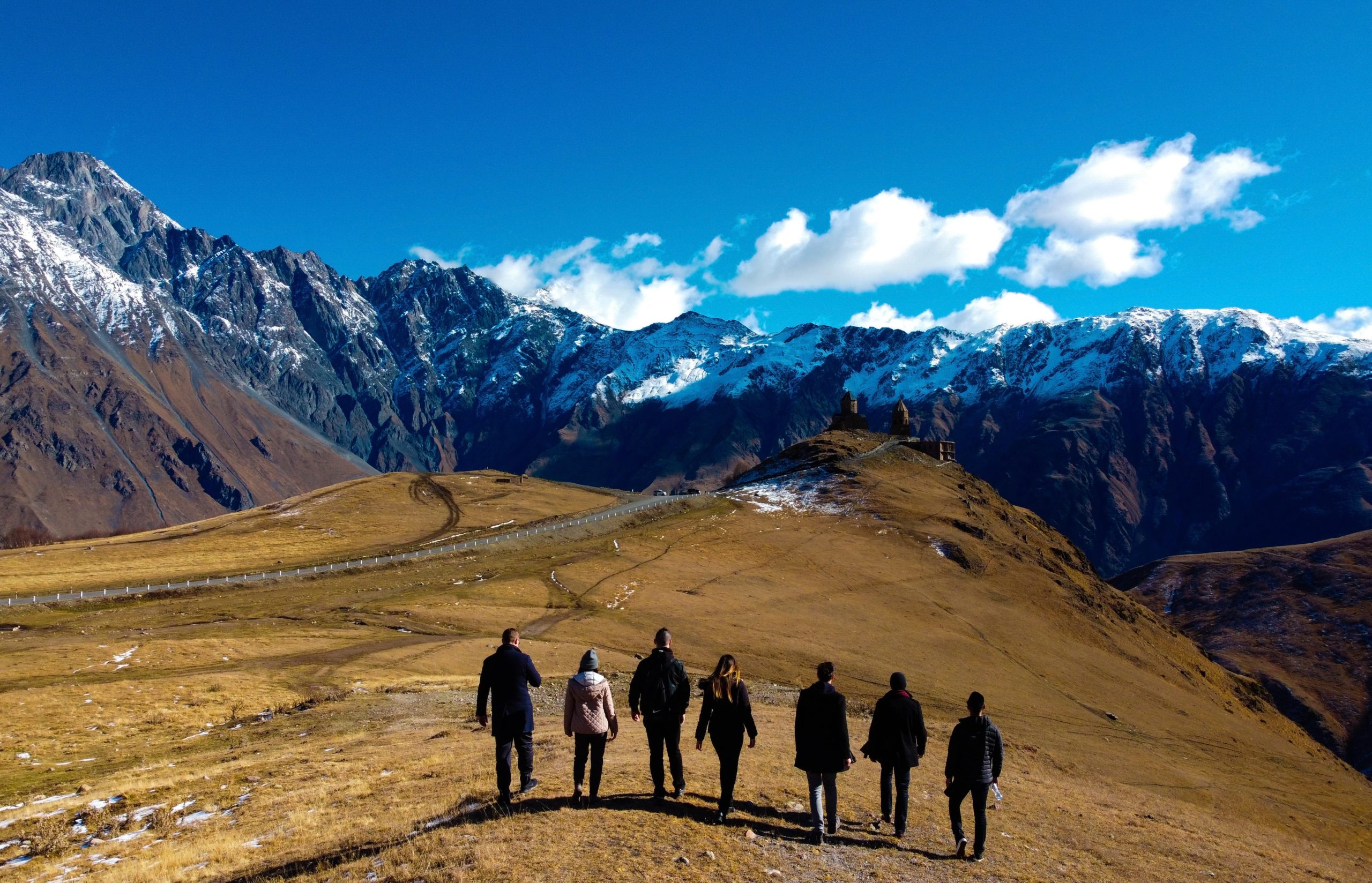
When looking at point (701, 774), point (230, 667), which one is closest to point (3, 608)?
point (230, 667)

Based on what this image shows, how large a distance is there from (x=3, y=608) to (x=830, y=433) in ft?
406

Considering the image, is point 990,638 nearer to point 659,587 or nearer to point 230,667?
point 659,587

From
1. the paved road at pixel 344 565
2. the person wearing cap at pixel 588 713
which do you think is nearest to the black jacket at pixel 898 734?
the person wearing cap at pixel 588 713

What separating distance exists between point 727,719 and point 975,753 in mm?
5144

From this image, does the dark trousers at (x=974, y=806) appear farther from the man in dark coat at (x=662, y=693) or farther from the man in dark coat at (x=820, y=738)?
the man in dark coat at (x=662, y=693)

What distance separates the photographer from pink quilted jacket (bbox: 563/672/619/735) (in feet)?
58.4

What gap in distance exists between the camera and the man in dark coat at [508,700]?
17.8m

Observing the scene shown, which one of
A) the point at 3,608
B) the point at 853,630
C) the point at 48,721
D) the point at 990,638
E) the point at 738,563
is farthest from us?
the point at 738,563

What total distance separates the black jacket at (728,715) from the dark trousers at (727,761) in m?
0.06

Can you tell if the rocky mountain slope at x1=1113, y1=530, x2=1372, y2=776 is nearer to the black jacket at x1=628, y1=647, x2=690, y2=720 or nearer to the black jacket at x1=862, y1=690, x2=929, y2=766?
the black jacket at x1=862, y1=690, x2=929, y2=766

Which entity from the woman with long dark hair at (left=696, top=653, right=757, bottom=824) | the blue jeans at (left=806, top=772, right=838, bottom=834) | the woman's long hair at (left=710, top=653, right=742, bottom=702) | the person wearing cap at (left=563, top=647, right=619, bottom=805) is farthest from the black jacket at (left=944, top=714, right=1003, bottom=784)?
the person wearing cap at (left=563, top=647, right=619, bottom=805)

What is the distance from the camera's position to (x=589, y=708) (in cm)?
1786

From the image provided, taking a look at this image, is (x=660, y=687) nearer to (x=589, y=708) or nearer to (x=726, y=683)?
(x=726, y=683)

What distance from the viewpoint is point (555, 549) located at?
95.3 meters
